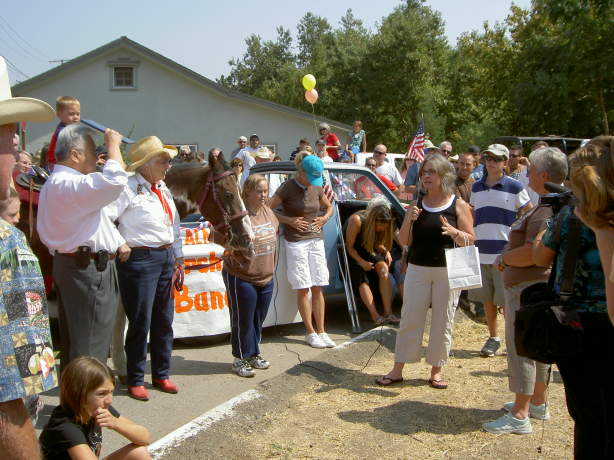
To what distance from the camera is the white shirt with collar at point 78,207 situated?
3.98 metres

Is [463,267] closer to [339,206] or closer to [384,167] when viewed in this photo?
[339,206]

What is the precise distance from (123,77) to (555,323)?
26.4 m

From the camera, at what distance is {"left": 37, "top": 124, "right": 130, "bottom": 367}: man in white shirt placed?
4.05 m

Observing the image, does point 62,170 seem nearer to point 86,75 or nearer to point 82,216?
point 82,216

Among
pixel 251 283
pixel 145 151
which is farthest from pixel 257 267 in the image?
pixel 145 151

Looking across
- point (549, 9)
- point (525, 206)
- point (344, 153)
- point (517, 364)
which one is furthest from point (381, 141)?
point (517, 364)

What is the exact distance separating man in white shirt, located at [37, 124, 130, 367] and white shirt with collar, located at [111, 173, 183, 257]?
1.35ft

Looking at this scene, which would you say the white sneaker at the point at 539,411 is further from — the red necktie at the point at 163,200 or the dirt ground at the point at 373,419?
the red necktie at the point at 163,200

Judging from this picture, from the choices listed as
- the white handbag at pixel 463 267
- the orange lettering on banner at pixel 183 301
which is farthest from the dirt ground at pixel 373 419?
the orange lettering on banner at pixel 183 301

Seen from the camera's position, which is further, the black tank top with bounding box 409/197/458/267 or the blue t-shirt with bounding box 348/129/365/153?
the blue t-shirt with bounding box 348/129/365/153

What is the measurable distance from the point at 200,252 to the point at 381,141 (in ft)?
114

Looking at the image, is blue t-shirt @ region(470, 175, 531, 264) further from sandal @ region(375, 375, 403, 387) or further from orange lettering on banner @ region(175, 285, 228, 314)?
orange lettering on banner @ region(175, 285, 228, 314)

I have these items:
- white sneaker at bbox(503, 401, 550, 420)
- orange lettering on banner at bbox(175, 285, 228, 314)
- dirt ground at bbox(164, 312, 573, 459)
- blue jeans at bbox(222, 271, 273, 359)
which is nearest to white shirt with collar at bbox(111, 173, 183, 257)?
blue jeans at bbox(222, 271, 273, 359)

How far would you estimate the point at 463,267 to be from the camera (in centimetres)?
547
